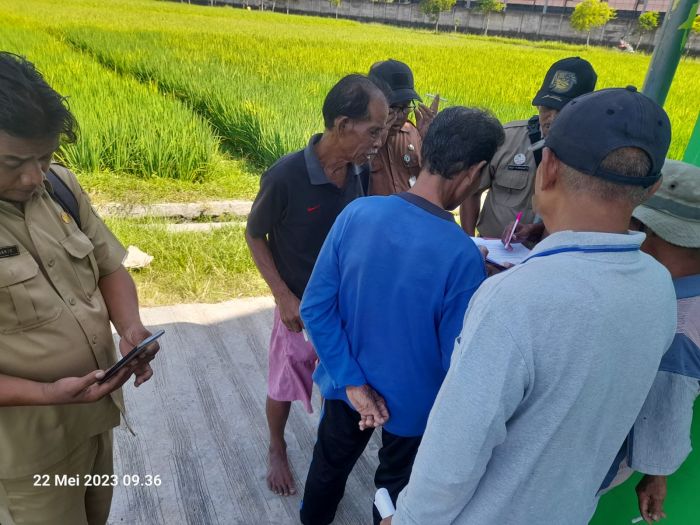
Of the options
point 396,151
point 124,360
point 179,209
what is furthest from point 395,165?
point 179,209

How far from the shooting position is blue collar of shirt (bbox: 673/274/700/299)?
1.09 meters

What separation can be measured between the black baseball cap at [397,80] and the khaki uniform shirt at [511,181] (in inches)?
22.0

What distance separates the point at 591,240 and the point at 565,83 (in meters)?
1.75

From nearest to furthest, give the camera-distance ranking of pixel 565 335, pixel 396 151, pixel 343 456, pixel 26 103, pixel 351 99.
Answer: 1. pixel 565 335
2. pixel 26 103
3. pixel 343 456
4. pixel 351 99
5. pixel 396 151

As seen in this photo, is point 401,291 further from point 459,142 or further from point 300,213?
point 300,213

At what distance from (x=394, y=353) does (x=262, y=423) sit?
122cm

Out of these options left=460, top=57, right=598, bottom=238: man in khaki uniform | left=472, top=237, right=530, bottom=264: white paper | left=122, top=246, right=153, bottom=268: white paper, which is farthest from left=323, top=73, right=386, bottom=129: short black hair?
left=122, top=246, right=153, bottom=268: white paper

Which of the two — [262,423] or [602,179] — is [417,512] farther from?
[262,423]

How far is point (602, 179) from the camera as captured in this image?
78cm

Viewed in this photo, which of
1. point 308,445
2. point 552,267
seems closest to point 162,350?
point 308,445

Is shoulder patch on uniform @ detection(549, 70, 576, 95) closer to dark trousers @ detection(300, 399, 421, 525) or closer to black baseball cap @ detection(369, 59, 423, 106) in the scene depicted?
black baseball cap @ detection(369, 59, 423, 106)

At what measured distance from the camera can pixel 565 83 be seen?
2.21m

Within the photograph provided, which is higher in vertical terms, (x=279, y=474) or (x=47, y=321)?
(x=47, y=321)

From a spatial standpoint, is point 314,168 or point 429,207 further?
point 314,168
